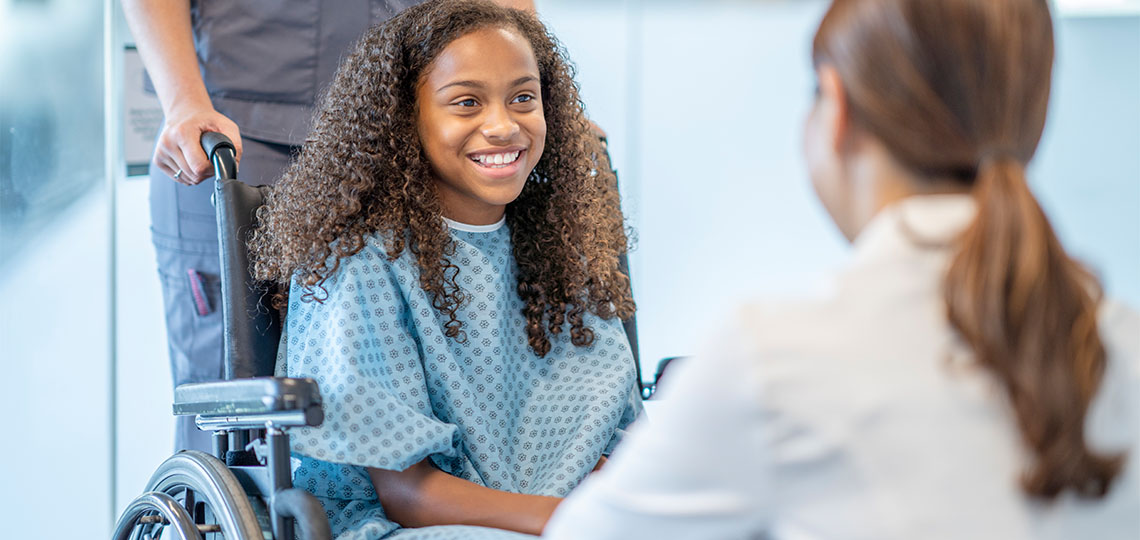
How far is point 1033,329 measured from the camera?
0.65 m

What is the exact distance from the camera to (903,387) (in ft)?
2.14

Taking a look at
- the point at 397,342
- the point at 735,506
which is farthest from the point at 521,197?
the point at 735,506

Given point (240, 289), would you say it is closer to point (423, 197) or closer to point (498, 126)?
point (423, 197)

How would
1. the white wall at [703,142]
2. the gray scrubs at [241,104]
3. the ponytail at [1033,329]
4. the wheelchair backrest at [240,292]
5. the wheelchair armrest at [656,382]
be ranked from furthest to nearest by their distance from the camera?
the white wall at [703,142]
the gray scrubs at [241,104]
the wheelchair armrest at [656,382]
the wheelchair backrest at [240,292]
the ponytail at [1033,329]

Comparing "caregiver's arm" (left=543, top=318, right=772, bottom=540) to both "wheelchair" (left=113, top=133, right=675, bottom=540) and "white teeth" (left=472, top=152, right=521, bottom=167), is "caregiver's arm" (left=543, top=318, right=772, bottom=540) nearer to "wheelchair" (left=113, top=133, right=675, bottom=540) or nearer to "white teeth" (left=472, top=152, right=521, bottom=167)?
"wheelchair" (left=113, top=133, right=675, bottom=540)

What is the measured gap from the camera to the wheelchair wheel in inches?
42.0

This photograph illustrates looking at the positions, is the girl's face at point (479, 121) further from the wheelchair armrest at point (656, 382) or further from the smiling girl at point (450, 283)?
the wheelchair armrest at point (656, 382)

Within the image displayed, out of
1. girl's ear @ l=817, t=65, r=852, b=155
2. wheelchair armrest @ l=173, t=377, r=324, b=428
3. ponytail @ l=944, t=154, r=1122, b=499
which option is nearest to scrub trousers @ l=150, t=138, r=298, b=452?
wheelchair armrest @ l=173, t=377, r=324, b=428

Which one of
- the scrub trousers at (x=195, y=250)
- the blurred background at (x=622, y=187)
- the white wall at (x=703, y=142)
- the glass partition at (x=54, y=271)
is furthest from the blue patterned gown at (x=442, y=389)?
the white wall at (x=703, y=142)

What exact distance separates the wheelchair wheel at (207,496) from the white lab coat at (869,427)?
0.54m

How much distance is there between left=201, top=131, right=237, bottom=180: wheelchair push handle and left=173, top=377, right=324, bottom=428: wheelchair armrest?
0.98 feet

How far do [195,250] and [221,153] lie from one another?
0.32 meters

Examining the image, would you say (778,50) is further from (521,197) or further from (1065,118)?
(521,197)

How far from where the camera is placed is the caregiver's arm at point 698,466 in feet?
2.17
